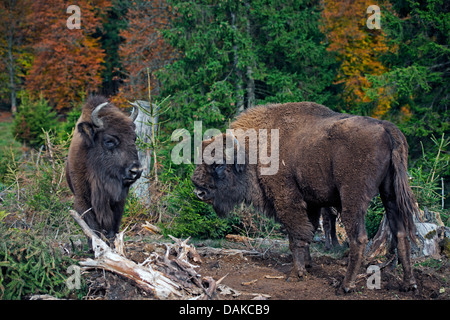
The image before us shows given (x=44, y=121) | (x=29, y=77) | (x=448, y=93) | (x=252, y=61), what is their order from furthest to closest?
1. (x=29, y=77)
2. (x=44, y=121)
3. (x=252, y=61)
4. (x=448, y=93)

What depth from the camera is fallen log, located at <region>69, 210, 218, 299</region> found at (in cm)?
595

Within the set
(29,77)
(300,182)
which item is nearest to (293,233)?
(300,182)

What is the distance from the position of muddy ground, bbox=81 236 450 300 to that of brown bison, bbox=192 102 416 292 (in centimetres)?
26

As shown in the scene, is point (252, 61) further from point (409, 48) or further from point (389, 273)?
point (389, 273)

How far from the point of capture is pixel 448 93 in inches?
590

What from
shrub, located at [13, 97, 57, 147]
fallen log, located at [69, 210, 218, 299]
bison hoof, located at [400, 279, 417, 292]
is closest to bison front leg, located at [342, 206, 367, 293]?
bison hoof, located at [400, 279, 417, 292]

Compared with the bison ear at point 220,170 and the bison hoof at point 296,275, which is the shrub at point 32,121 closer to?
the bison ear at point 220,170

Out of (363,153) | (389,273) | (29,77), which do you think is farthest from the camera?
(29,77)

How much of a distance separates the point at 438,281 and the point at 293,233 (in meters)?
2.20

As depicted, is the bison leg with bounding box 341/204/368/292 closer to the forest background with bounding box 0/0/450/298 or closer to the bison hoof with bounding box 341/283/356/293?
the bison hoof with bounding box 341/283/356/293

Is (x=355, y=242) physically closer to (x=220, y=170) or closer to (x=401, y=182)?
(x=401, y=182)

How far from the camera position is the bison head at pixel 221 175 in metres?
7.92

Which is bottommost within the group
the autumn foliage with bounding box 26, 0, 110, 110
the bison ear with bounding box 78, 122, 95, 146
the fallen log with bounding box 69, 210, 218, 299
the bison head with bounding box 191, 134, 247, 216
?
the fallen log with bounding box 69, 210, 218, 299

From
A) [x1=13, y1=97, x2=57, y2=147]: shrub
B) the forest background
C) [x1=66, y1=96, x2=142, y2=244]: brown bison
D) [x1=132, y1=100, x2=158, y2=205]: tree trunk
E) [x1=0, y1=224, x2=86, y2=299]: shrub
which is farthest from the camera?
[x1=13, y1=97, x2=57, y2=147]: shrub
